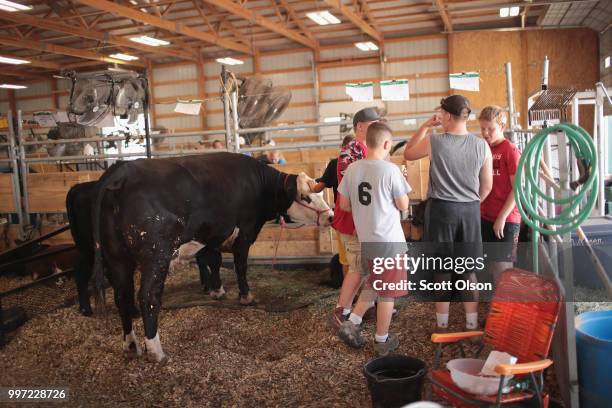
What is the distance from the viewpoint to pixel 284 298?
5488 mm

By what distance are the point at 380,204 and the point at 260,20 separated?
1375 centimetres

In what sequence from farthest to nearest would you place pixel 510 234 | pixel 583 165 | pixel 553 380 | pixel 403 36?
pixel 403 36 < pixel 510 234 < pixel 553 380 < pixel 583 165

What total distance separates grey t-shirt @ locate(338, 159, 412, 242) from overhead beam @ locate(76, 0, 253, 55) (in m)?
10.5

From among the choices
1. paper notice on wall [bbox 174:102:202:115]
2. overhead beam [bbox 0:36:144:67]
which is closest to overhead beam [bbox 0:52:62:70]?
overhead beam [bbox 0:36:144:67]

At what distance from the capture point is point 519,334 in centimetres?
273

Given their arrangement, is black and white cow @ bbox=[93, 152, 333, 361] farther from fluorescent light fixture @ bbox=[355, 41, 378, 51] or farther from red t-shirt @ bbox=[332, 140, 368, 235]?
fluorescent light fixture @ bbox=[355, 41, 378, 51]

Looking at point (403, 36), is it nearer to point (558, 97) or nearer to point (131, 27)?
point (131, 27)

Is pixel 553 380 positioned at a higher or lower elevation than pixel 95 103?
lower

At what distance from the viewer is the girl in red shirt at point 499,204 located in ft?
12.6

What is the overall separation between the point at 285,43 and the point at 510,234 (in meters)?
18.7

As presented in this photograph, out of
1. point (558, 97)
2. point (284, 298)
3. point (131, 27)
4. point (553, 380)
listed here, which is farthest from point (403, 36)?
point (553, 380)

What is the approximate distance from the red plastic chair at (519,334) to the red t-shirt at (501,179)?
1100 millimetres

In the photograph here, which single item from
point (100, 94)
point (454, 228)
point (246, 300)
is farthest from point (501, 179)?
point (100, 94)

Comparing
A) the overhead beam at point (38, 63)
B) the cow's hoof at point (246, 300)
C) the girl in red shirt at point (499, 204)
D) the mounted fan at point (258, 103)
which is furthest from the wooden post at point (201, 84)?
the girl in red shirt at point (499, 204)
